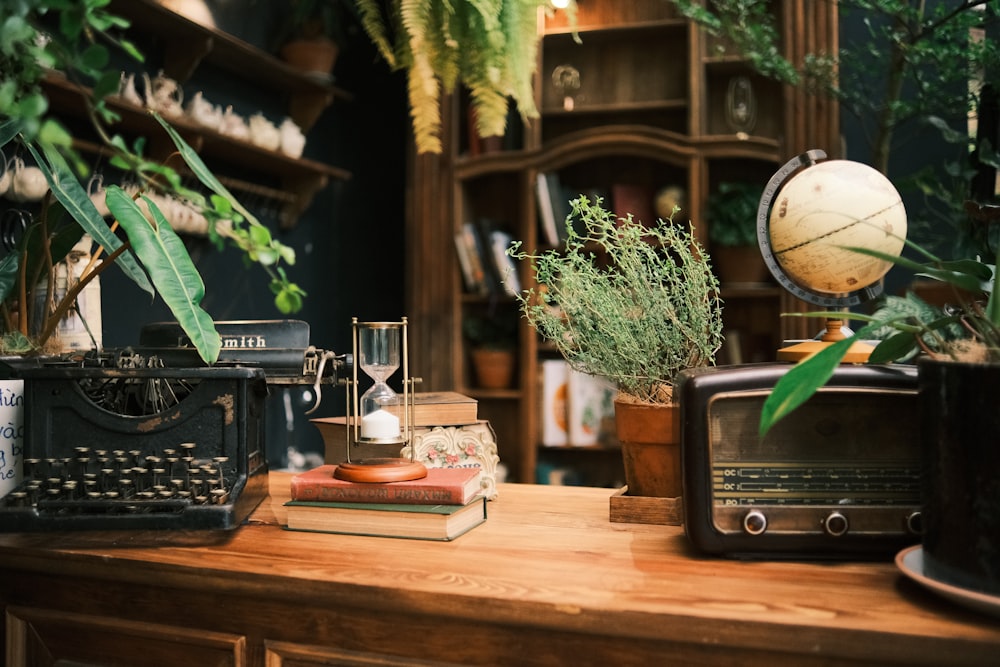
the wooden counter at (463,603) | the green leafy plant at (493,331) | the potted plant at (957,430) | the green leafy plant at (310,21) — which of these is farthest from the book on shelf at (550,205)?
the potted plant at (957,430)

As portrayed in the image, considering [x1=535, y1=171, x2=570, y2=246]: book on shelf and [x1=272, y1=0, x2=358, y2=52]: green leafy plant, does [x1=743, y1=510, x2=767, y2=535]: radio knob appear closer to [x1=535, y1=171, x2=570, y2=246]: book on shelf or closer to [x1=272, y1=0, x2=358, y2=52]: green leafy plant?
[x1=535, y1=171, x2=570, y2=246]: book on shelf

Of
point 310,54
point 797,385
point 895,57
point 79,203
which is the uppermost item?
point 310,54

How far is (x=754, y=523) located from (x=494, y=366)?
8.01ft

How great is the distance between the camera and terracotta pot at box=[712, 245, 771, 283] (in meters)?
3.14

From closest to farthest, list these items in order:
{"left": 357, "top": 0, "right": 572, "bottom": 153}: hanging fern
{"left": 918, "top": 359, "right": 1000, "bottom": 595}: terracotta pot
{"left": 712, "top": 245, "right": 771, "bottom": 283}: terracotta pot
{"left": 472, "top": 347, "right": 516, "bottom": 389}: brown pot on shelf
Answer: {"left": 918, "top": 359, "right": 1000, "bottom": 595}: terracotta pot
{"left": 357, "top": 0, "right": 572, "bottom": 153}: hanging fern
{"left": 712, "top": 245, "right": 771, "bottom": 283}: terracotta pot
{"left": 472, "top": 347, "right": 516, "bottom": 389}: brown pot on shelf

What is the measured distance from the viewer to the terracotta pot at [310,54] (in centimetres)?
306

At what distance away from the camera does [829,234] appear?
109 centimetres

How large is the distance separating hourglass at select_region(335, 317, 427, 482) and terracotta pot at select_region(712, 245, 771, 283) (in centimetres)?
208

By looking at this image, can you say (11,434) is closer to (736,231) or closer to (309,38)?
(309,38)

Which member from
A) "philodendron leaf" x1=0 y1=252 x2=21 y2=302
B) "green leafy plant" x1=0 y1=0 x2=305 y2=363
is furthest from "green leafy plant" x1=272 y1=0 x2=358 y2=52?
"philodendron leaf" x1=0 y1=252 x2=21 y2=302

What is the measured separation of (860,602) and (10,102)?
969 millimetres

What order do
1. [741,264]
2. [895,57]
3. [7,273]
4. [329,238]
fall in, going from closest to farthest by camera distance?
[7,273]
[895,57]
[741,264]
[329,238]

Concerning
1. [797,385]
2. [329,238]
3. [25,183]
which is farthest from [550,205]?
[797,385]

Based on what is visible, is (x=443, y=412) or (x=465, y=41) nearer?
(x=443, y=412)
